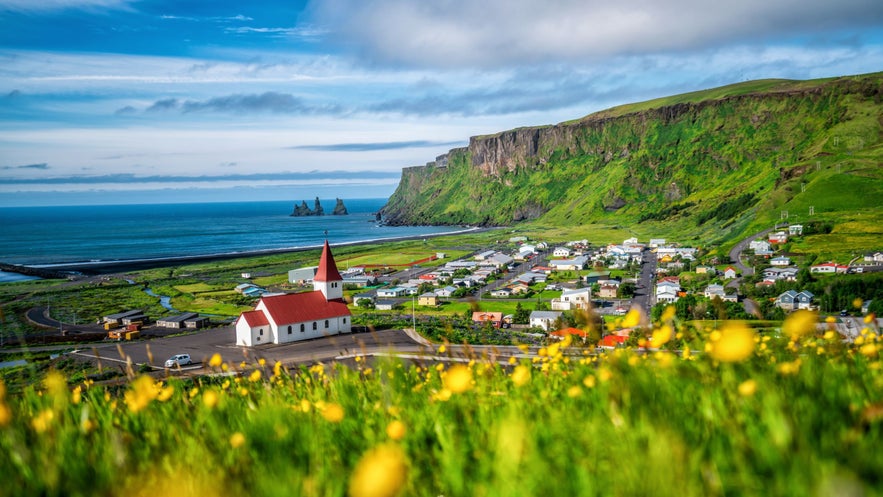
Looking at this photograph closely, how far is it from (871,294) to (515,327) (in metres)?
40.3

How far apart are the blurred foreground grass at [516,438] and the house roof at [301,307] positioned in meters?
38.4

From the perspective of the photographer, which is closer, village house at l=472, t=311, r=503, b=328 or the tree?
village house at l=472, t=311, r=503, b=328

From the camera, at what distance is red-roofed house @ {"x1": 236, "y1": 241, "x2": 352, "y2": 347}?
40812 mm

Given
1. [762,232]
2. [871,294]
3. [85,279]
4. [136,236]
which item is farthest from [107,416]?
[136,236]

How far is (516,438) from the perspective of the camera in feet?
7.32

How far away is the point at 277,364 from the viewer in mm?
5469

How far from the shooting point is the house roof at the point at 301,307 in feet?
135

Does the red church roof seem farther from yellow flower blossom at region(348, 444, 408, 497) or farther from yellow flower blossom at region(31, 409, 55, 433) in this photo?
yellow flower blossom at region(348, 444, 408, 497)

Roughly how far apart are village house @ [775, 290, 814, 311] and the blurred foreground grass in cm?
6385

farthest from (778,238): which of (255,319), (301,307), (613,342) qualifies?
(613,342)

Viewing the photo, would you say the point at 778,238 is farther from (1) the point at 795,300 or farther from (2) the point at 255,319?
(2) the point at 255,319

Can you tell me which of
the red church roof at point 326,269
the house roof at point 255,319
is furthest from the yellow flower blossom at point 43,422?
the red church roof at point 326,269

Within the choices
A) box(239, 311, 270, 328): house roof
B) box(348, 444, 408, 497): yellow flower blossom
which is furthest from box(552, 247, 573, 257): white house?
box(348, 444, 408, 497): yellow flower blossom

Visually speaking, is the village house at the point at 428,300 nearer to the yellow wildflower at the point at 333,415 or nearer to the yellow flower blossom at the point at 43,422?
the yellow flower blossom at the point at 43,422
